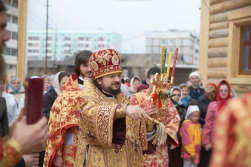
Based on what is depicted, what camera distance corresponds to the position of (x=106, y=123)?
11.8 feet

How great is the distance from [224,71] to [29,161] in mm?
8148

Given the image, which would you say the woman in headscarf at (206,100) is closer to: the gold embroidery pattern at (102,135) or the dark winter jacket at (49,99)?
the dark winter jacket at (49,99)

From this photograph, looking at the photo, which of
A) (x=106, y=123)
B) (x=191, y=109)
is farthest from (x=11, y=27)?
(x=106, y=123)

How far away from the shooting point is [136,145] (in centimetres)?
411

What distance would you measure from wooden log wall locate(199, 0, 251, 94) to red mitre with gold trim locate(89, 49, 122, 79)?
19.7 ft

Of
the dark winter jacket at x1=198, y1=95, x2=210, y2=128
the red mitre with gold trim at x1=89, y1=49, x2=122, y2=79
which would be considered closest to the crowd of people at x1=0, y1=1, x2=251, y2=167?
the red mitre with gold trim at x1=89, y1=49, x2=122, y2=79

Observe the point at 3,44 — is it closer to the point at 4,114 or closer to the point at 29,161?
the point at 29,161

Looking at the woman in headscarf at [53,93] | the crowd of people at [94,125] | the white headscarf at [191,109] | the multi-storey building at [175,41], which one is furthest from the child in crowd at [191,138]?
the multi-storey building at [175,41]

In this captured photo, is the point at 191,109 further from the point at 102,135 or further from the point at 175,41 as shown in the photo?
the point at 175,41

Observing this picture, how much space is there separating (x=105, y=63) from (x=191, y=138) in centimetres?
376

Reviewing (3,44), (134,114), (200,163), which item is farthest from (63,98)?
(200,163)

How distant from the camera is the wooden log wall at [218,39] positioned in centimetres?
1013

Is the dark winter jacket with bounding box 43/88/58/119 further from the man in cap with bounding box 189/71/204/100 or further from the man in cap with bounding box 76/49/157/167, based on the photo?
the man in cap with bounding box 189/71/204/100

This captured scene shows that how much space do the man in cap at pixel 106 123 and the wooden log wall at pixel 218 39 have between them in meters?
6.01
